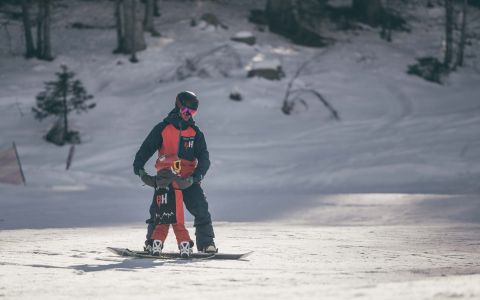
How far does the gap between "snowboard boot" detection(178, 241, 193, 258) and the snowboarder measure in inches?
6.8

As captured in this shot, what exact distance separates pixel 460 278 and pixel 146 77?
68.7 ft

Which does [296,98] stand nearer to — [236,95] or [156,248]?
[236,95]

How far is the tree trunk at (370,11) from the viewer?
33875 mm

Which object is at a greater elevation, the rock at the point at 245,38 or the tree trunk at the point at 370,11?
the tree trunk at the point at 370,11

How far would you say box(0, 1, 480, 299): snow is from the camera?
7223mm

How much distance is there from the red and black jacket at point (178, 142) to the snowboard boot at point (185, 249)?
61 cm

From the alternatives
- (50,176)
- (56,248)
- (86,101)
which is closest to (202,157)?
(56,248)

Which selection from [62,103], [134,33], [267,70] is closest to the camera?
[62,103]

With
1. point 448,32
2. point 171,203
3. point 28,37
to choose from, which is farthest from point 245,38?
point 171,203

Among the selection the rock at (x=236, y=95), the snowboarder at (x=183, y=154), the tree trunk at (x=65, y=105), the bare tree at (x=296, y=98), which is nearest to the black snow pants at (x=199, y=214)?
the snowboarder at (x=183, y=154)

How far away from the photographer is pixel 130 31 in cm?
2755

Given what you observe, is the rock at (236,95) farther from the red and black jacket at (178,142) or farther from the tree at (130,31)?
the red and black jacket at (178,142)

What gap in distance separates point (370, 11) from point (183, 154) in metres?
26.6

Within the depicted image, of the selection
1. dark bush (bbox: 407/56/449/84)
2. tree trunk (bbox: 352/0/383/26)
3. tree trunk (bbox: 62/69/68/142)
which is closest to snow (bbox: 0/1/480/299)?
dark bush (bbox: 407/56/449/84)
